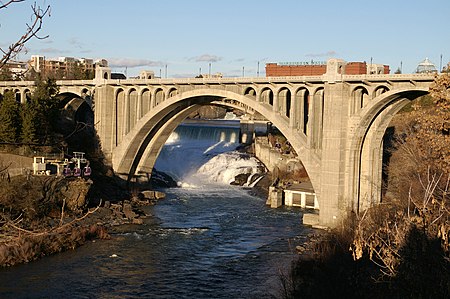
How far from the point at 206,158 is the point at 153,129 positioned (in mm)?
10466

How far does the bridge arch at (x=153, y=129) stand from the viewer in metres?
37.0

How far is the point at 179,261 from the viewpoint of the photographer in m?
23.4

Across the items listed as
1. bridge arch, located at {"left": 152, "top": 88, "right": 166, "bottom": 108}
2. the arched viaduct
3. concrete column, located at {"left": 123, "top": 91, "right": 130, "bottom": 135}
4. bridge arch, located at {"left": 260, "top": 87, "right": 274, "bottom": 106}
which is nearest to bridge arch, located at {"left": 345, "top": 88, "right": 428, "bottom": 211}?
the arched viaduct

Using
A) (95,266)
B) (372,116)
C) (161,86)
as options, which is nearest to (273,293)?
(95,266)

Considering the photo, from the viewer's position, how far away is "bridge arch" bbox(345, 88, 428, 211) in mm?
28031

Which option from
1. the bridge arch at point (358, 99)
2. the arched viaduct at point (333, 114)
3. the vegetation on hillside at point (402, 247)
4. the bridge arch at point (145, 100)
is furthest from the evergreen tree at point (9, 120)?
the vegetation on hillside at point (402, 247)

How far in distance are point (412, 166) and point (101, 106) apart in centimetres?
2264

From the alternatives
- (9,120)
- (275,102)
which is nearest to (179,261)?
(275,102)

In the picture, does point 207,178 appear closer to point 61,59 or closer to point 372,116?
point 372,116

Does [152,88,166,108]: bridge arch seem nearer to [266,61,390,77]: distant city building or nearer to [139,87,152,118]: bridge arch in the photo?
[139,87,152,118]: bridge arch

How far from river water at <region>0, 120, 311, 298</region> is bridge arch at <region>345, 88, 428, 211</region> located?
3.37 meters

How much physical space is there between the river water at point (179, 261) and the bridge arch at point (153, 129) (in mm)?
7524

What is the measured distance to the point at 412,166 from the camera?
1185 inches

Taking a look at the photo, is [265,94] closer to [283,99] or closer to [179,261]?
[283,99]
